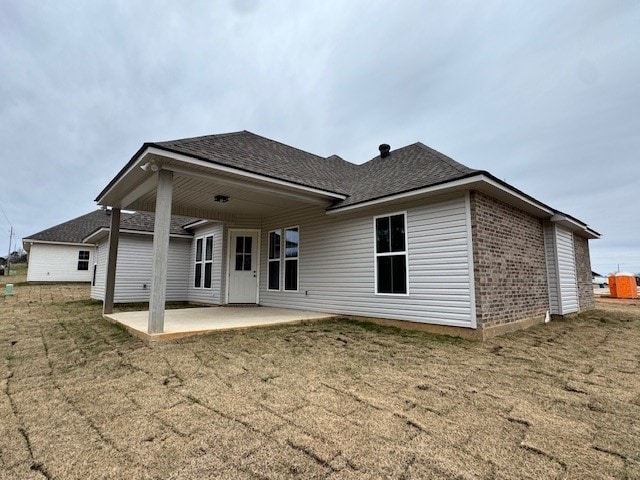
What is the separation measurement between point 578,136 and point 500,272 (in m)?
12.8

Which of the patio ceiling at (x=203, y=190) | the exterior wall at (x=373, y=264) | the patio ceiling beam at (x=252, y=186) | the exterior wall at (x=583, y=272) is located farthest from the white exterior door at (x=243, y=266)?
the exterior wall at (x=583, y=272)

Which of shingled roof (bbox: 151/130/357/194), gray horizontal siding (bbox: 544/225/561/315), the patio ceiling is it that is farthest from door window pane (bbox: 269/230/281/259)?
gray horizontal siding (bbox: 544/225/561/315)

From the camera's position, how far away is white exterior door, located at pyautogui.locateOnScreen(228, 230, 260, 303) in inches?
384

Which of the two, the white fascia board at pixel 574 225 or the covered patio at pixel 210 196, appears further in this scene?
the white fascia board at pixel 574 225

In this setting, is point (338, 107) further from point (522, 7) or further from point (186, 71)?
point (522, 7)

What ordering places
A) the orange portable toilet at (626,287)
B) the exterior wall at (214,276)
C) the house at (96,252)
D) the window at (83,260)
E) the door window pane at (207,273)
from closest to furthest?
the exterior wall at (214,276), the door window pane at (207,273), the house at (96,252), the orange portable toilet at (626,287), the window at (83,260)

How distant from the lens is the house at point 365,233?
539 cm

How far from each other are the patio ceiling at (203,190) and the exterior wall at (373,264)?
0.82 metres

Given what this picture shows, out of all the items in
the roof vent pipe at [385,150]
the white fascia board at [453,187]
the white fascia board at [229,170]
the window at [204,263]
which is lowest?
the window at [204,263]

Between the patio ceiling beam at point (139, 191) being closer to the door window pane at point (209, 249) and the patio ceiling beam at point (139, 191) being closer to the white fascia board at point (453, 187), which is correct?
the door window pane at point (209, 249)

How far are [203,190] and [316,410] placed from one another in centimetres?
555

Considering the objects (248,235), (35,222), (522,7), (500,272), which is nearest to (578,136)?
(522,7)

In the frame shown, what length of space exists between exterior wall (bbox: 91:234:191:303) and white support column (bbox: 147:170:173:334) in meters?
7.71

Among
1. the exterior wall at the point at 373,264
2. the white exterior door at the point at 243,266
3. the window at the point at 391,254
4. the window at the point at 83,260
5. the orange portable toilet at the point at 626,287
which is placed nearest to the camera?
the exterior wall at the point at 373,264
